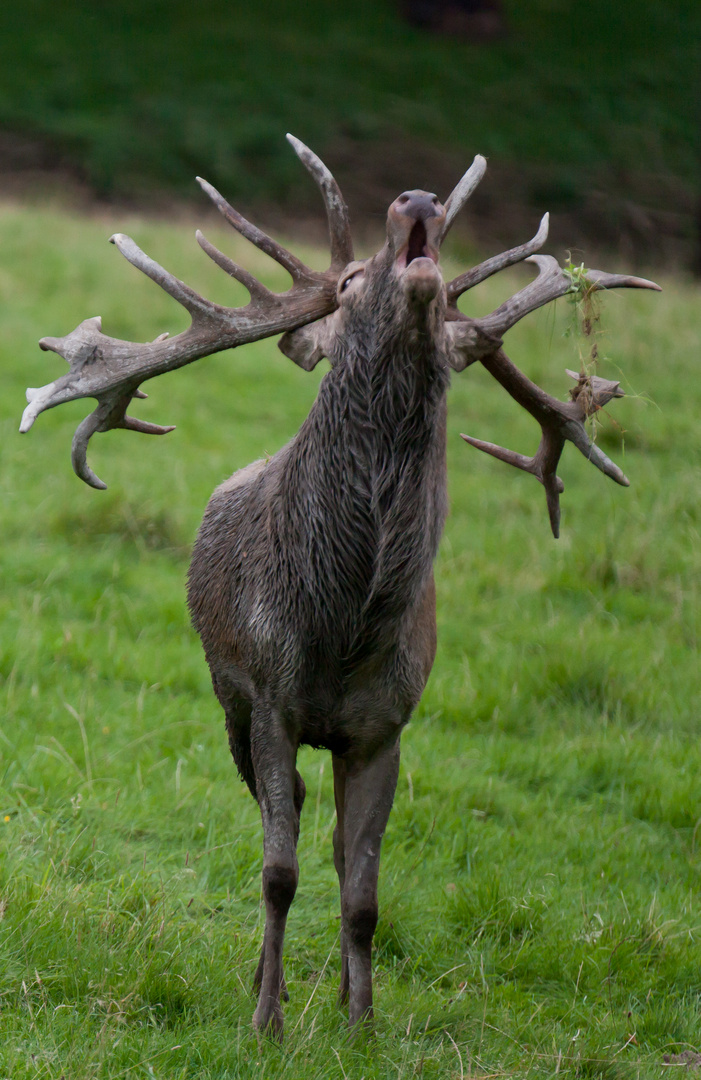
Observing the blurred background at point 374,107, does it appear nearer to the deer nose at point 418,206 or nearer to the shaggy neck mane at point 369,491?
the shaggy neck mane at point 369,491

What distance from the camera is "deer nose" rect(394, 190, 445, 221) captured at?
3.07 m

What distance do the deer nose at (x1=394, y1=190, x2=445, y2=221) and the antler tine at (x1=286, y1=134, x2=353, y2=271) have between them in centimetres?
39

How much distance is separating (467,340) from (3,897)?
7.52 feet

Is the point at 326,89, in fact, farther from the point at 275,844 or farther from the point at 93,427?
the point at 275,844

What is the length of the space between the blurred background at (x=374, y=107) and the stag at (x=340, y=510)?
14838mm

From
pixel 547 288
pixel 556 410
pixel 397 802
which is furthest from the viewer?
pixel 397 802

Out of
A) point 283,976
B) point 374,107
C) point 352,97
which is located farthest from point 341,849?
point 352,97

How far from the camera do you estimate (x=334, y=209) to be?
3512 mm

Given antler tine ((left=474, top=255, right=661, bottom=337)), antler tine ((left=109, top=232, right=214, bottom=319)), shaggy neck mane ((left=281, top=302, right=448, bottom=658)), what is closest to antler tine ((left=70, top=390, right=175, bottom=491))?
antler tine ((left=109, top=232, right=214, bottom=319))

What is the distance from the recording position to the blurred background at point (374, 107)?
2228 centimetres

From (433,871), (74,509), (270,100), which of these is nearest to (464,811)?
(433,871)

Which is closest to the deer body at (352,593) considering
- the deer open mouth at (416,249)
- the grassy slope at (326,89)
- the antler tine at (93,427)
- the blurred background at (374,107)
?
the deer open mouth at (416,249)

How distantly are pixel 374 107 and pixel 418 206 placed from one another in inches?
984

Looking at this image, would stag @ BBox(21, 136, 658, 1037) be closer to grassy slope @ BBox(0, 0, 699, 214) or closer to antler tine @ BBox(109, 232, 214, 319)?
antler tine @ BBox(109, 232, 214, 319)
